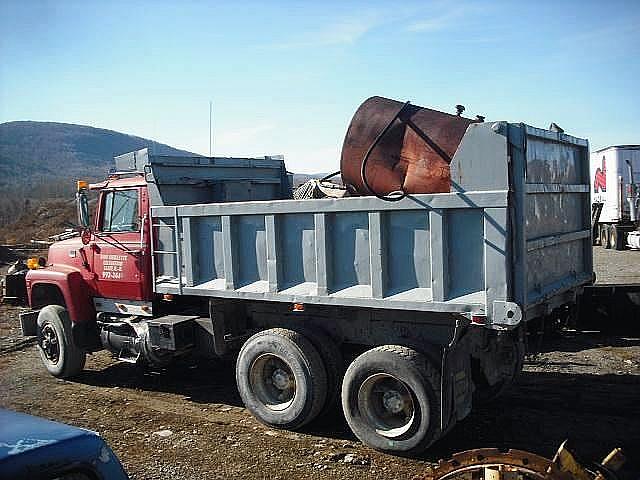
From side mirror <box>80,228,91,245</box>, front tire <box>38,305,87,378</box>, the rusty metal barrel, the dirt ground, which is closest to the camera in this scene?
the dirt ground

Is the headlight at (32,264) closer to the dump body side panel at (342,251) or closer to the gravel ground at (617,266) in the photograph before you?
the dump body side panel at (342,251)

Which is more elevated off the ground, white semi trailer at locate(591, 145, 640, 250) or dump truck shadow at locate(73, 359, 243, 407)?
white semi trailer at locate(591, 145, 640, 250)

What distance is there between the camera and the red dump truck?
5016 millimetres

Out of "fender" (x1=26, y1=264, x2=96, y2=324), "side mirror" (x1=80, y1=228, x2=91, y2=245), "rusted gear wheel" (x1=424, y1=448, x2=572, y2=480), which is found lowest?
"rusted gear wheel" (x1=424, y1=448, x2=572, y2=480)

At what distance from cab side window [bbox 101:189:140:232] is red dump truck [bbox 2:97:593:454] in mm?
23

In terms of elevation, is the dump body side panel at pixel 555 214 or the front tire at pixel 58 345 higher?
the dump body side panel at pixel 555 214

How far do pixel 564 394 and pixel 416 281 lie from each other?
273cm

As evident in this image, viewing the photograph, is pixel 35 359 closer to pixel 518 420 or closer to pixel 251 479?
pixel 251 479

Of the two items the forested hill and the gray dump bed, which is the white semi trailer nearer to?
the gray dump bed

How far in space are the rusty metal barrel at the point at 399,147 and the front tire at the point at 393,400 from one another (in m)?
1.48

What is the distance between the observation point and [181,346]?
6.97m

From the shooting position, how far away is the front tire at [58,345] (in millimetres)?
8062

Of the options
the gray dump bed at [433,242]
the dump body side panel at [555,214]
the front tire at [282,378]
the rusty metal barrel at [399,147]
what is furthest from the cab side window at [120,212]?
the dump body side panel at [555,214]

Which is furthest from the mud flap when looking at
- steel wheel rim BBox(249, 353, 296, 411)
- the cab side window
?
the cab side window
